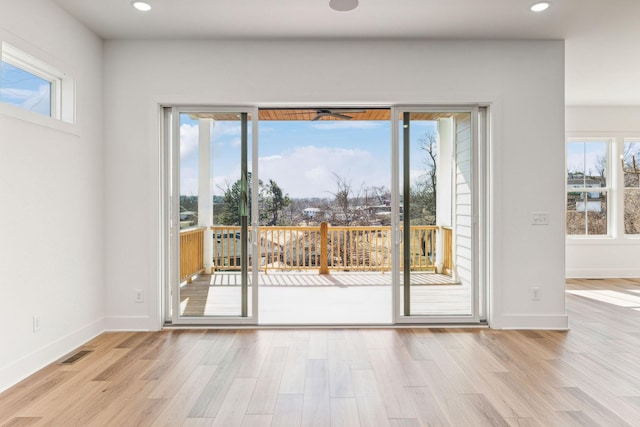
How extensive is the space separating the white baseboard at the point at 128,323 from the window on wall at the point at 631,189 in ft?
23.9

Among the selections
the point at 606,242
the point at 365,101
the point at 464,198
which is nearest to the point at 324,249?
the point at 464,198

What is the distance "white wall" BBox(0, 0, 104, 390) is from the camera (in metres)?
2.84

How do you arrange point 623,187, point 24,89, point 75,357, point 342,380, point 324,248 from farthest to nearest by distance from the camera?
1. point 324,248
2. point 623,187
3. point 75,357
4. point 24,89
5. point 342,380

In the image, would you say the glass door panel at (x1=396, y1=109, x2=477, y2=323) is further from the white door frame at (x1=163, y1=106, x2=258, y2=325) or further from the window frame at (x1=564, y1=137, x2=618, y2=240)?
the window frame at (x1=564, y1=137, x2=618, y2=240)

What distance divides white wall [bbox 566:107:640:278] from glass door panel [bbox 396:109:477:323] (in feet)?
11.9

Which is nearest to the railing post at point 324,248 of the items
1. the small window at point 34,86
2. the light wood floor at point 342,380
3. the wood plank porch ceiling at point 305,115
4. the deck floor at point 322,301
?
the deck floor at point 322,301

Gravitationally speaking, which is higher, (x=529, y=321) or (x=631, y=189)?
(x=631, y=189)

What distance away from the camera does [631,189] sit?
6934 mm

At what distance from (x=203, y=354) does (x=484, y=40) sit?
384 cm

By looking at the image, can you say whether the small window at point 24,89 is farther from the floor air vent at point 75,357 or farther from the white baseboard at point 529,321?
the white baseboard at point 529,321

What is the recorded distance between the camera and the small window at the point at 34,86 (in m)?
2.93

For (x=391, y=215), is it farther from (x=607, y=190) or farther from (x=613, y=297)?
(x=607, y=190)

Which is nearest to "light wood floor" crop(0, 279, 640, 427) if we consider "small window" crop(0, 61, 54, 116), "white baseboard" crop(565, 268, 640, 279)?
"small window" crop(0, 61, 54, 116)

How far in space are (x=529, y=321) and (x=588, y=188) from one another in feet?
13.1
